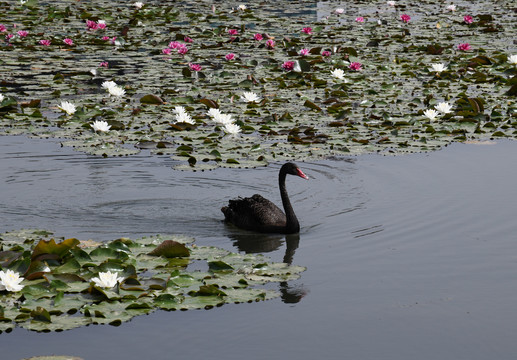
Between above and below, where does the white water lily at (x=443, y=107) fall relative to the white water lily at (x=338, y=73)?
below

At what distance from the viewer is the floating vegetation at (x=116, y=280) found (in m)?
5.62

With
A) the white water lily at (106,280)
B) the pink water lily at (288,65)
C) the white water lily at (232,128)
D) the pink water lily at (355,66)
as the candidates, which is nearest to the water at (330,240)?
the white water lily at (106,280)

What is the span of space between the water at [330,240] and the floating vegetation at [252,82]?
1.53 feet

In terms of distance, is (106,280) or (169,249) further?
(169,249)

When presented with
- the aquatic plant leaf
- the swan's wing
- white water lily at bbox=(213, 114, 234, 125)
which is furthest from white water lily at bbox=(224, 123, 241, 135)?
the aquatic plant leaf

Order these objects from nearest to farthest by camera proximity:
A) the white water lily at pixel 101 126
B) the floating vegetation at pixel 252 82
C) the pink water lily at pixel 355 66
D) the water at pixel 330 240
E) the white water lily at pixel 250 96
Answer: the water at pixel 330 240, the white water lily at pixel 101 126, the floating vegetation at pixel 252 82, the white water lily at pixel 250 96, the pink water lily at pixel 355 66

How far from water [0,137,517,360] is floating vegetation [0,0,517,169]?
467mm

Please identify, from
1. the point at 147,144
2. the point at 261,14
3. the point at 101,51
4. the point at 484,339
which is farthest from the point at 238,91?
the point at 261,14

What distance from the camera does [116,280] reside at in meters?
5.90

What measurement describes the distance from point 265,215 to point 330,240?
2.70 ft

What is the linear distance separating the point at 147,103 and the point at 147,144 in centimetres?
216

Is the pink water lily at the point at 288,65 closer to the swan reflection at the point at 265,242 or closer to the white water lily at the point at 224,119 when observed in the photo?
the white water lily at the point at 224,119

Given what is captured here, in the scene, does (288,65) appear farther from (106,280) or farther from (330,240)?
(106,280)

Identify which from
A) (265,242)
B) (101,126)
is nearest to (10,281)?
(265,242)
